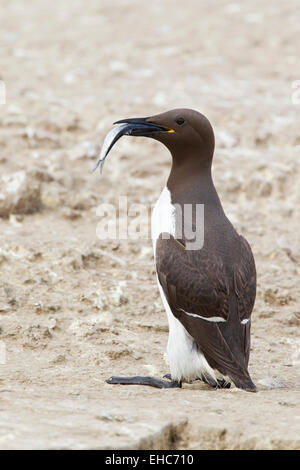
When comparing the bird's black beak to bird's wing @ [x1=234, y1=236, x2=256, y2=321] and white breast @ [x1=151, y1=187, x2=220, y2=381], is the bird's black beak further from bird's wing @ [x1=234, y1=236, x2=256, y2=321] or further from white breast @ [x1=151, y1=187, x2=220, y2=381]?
white breast @ [x1=151, y1=187, x2=220, y2=381]

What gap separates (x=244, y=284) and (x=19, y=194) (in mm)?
2833

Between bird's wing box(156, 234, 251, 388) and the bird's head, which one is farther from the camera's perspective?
the bird's head

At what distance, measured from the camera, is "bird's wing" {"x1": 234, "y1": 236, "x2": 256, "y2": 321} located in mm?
5164

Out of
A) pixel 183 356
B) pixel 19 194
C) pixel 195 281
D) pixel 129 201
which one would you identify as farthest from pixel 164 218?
pixel 129 201

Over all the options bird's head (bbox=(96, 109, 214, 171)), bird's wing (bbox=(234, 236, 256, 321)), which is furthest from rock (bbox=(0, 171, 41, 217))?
bird's wing (bbox=(234, 236, 256, 321))

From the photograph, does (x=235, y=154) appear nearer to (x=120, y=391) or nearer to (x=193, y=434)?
(x=120, y=391)

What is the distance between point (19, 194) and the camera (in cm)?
727

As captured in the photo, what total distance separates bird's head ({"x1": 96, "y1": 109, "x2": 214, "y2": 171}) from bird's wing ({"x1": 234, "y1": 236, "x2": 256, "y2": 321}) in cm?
79

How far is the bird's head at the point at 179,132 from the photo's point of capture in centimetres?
552

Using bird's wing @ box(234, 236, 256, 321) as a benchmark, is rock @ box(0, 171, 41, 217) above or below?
above

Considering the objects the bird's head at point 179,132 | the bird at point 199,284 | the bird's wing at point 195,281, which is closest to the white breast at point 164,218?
the bird at point 199,284

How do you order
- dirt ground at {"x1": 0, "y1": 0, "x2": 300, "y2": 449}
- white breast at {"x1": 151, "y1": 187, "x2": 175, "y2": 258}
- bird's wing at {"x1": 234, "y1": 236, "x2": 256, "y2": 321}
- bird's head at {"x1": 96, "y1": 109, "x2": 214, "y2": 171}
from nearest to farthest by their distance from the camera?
dirt ground at {"x1": 0, "y1": 0, "x2": 300, "y2": 449}
bird's wing at {"x1": 234, "y1": 236, "x2": 256, "y2": 321}
white breast at {"x1": 151, "y1": 187, "x2": 175, "y2": 258}
bird's head at {"x1": 96, "y1": 109, "x2": 214, "y2": 171}

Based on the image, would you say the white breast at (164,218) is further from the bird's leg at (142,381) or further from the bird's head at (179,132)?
the bird's leg at (142,381)

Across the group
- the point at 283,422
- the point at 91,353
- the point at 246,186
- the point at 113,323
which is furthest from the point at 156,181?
the point at 283,422
